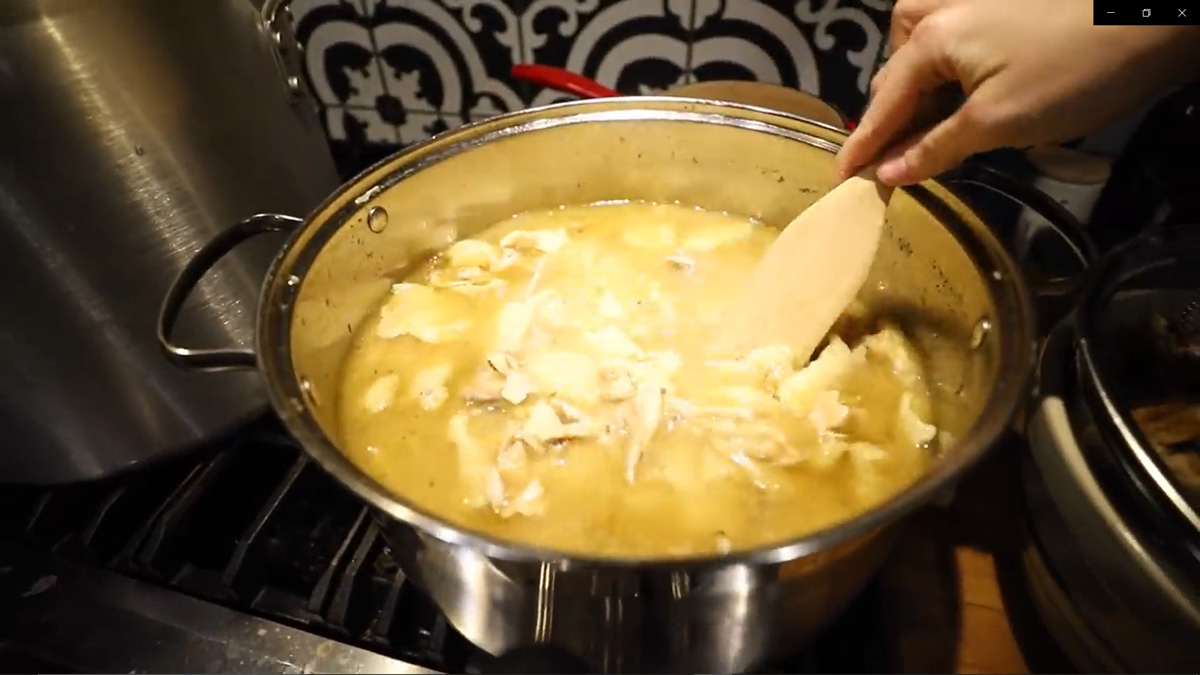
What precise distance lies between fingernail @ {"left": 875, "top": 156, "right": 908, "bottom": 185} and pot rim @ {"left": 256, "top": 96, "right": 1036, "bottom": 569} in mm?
107

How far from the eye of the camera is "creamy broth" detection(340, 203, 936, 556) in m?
0.75

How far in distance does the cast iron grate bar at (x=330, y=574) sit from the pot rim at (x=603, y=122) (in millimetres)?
238

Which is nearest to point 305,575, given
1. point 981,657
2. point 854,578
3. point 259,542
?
point 259,542

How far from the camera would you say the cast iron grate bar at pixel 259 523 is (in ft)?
2.66

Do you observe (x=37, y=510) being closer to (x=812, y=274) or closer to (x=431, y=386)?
(x=431, y=386)


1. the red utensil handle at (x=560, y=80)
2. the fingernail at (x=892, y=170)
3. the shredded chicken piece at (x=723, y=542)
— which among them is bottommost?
the shredded chicken piece at (x=723, y=542)

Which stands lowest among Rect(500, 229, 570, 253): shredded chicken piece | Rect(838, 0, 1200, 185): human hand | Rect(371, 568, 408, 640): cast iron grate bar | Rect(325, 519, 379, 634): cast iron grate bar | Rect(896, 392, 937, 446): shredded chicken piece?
Rect(371, 568, 408, 640): cast iron grate bar

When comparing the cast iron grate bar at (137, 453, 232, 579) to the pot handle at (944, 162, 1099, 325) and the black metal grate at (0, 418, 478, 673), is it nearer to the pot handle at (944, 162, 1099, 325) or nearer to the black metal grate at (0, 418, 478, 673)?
the black metal grate at (0, 418, 478, 673)

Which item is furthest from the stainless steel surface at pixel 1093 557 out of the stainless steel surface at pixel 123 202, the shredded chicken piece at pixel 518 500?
the stainless steel surface at pixel 123 202

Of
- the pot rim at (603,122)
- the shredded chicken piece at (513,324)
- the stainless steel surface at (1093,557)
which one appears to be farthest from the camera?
the shredded chicken piece at (513,324)

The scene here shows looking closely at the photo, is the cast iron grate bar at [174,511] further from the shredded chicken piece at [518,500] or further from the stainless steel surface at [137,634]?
the shredded chicken piece at [518,500]

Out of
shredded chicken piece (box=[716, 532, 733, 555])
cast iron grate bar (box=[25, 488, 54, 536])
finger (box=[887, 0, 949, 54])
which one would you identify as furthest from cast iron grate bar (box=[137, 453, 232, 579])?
finger (box=[887, 0, 949, 54])

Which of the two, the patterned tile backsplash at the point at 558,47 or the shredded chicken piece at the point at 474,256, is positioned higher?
the patterned tile backsplash at the point at 558,47

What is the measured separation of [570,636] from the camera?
650 mm
